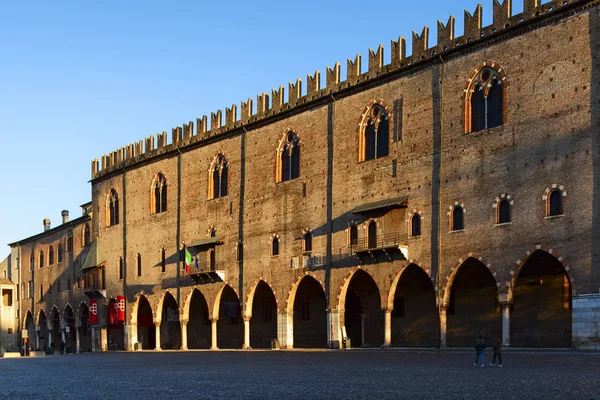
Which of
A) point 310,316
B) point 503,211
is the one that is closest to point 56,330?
point 310,316

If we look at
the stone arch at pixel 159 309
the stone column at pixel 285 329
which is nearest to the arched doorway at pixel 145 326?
the stone arch at pixel 159 309

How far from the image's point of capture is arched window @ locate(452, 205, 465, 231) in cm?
3334

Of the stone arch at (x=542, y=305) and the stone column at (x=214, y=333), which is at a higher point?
the stone arch at (x=542, y=305)

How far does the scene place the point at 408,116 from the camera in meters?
36.0

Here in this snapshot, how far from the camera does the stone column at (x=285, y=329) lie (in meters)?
41.3

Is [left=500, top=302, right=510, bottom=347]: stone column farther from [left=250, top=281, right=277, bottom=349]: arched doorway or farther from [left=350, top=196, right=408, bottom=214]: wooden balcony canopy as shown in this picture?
[left=250, top=281, right=277, bottom=349]: arched doorway

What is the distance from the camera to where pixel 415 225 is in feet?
116

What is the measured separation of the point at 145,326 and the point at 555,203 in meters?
31.0

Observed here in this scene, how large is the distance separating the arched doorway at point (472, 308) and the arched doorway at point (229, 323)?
1236 cm

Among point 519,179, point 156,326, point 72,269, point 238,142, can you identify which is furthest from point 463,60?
point 72,269

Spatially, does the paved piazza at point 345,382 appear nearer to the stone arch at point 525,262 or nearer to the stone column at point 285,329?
the stone arch at point 525,262

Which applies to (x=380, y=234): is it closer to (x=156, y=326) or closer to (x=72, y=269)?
(x=156, y=326)

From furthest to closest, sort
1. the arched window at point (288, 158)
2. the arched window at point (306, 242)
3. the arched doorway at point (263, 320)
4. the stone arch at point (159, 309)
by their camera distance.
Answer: the stone arch at point (159, 309) → the arched doorway at point (263, 320) → the arched window at point (288, 158) → the arched window at point (306, 242)

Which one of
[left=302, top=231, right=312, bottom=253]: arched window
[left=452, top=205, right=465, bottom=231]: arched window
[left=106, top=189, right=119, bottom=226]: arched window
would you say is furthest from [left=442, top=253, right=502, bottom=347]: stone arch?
[left=106, top=189, right=119, bottom=226]: arched window
